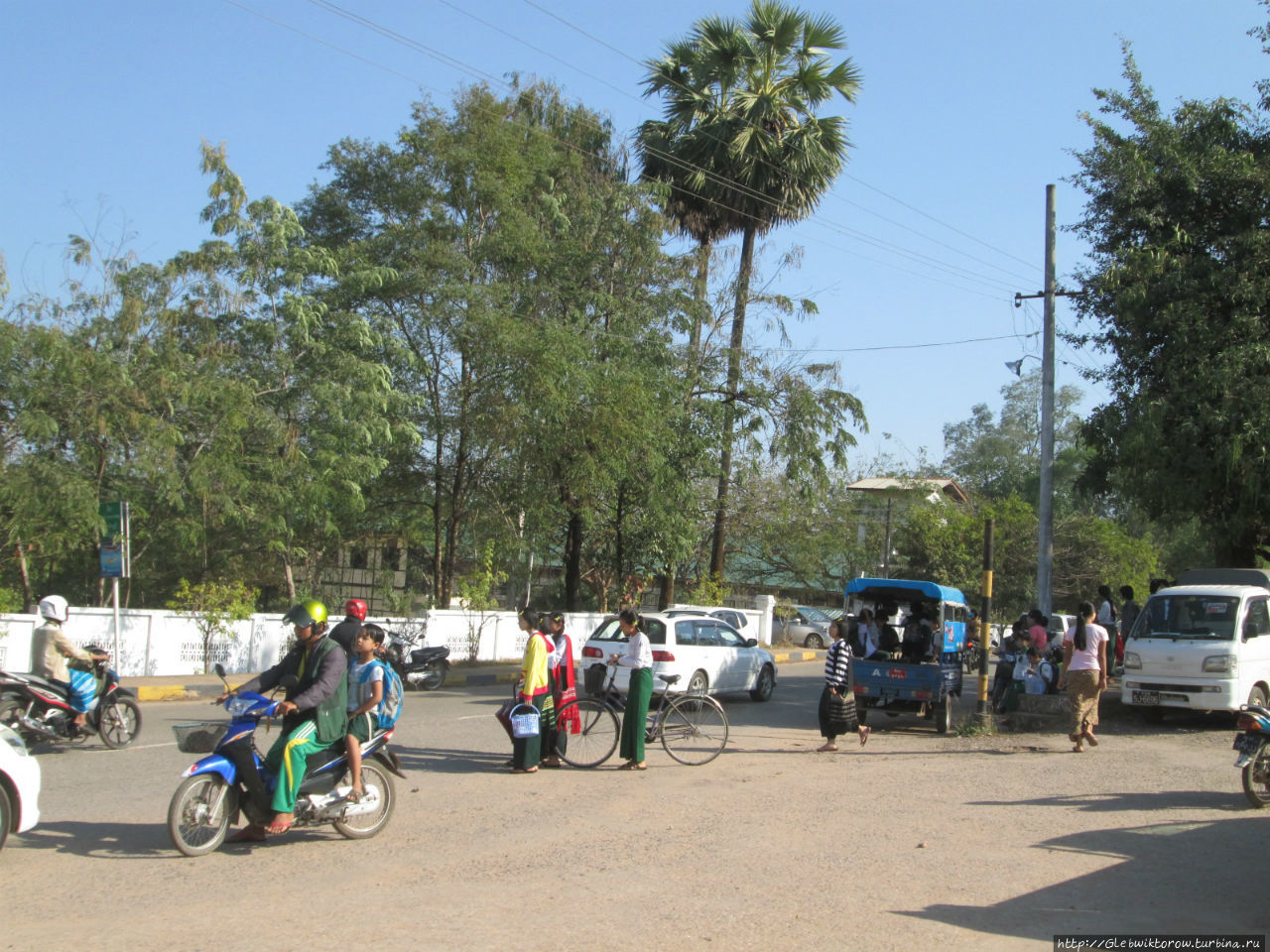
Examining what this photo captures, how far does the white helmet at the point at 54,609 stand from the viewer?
11.2m

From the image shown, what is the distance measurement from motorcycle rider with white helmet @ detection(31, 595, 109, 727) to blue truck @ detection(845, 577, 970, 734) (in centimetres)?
946

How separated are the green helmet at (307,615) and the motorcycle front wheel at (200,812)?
3.74ft

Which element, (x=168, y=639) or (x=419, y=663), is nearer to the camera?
(x=168, y=639)

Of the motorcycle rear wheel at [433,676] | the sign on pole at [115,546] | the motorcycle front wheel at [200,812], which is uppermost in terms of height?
the sign on pole at [115,546]

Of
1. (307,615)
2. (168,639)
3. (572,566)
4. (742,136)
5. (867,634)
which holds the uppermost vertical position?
(742,136)

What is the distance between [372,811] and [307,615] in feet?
5.23

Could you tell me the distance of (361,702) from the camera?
26.3 feet

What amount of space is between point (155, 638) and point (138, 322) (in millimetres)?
5834

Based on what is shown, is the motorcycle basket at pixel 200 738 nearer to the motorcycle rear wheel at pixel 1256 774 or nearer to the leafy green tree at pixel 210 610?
the motorcycle rear wheel at pixel 1256 774

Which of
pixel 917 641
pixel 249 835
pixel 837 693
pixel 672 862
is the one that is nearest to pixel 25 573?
pixel 249 835

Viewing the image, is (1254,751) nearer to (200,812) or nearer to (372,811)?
(372,811)

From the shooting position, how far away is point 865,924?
603 cm

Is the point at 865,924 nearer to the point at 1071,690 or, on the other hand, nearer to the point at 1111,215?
the point at 1071,690

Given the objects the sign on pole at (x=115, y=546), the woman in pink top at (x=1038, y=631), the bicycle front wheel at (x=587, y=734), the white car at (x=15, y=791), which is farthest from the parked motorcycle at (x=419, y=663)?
the white car at (x=15, y=791)
